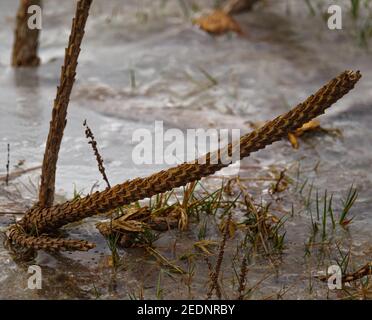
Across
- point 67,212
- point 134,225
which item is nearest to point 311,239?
point 134,225

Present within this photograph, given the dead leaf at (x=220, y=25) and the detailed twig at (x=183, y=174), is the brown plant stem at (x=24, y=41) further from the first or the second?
the detailed twig at (x=183, y=174)

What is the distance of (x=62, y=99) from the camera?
8.89 ft

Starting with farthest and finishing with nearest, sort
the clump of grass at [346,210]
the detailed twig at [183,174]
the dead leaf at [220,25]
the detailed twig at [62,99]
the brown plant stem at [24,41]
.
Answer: the dead leaf at [220,25] < the brown plant stem at [24,41] < the clump of grass at [346,210] < the detailed twig at [62,99] < the detailed twig at [183,174]

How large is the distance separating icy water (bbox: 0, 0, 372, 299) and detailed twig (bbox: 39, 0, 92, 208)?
0.23 meters

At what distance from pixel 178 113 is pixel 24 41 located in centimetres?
116

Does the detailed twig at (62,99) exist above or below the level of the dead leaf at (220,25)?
below

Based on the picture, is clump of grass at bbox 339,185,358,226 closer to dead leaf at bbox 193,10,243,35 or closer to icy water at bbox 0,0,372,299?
icy water at bbox 0,0,372,299

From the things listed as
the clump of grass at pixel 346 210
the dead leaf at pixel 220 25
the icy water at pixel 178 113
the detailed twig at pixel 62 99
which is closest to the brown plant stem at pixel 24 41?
the icy water at pixel 178 113

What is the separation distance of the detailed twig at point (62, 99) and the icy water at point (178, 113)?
8.9 inches

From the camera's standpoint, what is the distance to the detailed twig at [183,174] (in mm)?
2375

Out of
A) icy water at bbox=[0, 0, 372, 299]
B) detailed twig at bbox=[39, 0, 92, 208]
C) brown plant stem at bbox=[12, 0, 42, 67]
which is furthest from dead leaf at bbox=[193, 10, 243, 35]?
detailed twig at bbox=[39, 0, 92, 208]

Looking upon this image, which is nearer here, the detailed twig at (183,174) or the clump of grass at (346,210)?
the detailed twig at (183,174)

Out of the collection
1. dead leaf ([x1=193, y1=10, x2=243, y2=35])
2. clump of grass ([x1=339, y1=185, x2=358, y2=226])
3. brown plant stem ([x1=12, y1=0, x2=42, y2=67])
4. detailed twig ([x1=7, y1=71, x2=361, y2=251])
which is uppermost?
dead leaf ([x1=193, y1=10, x2=243, y2=35])

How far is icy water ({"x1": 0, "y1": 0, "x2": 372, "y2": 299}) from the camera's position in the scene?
2713mm
